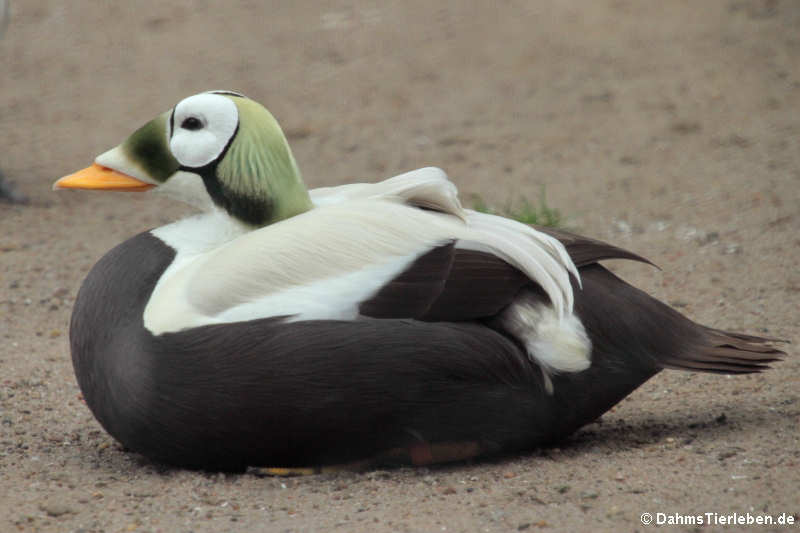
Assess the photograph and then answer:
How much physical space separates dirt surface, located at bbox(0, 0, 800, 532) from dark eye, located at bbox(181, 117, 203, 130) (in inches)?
32.7

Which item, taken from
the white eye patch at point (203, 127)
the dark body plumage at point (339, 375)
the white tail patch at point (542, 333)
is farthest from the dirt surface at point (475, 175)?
the white eye patch at point (203, 127)

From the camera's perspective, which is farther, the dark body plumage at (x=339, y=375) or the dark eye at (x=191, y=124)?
the dark eye at (x=191, y=124)

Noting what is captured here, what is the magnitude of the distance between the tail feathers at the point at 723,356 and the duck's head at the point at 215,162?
1026 mm

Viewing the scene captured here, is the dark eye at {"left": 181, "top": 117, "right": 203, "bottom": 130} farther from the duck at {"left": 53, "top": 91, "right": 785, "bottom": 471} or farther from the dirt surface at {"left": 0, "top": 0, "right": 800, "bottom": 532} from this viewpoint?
the dirt surface at {"left": 0, "top": 0, "right": 800, "bottom": 532}

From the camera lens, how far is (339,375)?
2.65 metres

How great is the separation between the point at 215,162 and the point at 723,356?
1.37 metres

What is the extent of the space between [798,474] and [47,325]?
278 centimetres

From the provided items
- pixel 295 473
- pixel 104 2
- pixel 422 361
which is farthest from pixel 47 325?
pixel 104 2

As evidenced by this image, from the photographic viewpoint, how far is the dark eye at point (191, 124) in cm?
288

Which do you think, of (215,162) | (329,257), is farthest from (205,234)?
(329,257)

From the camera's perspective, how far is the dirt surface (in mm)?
2691

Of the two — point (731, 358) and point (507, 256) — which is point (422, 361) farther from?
point (731, 358)

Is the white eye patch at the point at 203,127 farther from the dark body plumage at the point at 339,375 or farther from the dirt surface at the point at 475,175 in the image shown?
the dirt surface at the point at 475,175

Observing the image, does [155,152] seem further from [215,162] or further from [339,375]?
[339,375]
